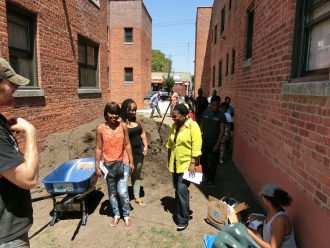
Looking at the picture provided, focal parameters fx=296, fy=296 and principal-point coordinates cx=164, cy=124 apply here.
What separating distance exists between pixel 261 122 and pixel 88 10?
315 inches

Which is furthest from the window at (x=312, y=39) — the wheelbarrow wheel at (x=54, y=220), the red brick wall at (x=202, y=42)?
the red brick wall at (x=202, y=42)

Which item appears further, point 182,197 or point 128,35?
point 128,35

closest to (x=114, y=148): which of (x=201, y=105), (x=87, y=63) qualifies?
(x=87, y=63)

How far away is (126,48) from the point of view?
26.6m

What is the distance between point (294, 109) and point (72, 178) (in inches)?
140

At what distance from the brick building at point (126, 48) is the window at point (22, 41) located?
1938cm

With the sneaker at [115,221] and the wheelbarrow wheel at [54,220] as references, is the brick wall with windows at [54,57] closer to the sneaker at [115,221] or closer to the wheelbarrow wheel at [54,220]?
the wheelbarrow wheel at [54,220]

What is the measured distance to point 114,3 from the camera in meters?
26.4

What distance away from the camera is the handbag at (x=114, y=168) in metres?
4.52

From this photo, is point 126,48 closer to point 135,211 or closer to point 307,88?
point 135,211

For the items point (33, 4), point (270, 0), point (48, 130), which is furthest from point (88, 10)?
point (270, 0)

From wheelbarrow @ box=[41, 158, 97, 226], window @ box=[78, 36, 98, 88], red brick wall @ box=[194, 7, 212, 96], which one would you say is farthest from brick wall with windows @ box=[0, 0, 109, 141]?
red brick wall @ box=[194, 7, 212, 96]

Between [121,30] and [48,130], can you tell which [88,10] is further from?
[121,30]

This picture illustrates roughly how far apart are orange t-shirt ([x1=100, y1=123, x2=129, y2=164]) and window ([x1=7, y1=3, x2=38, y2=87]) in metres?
3.53
